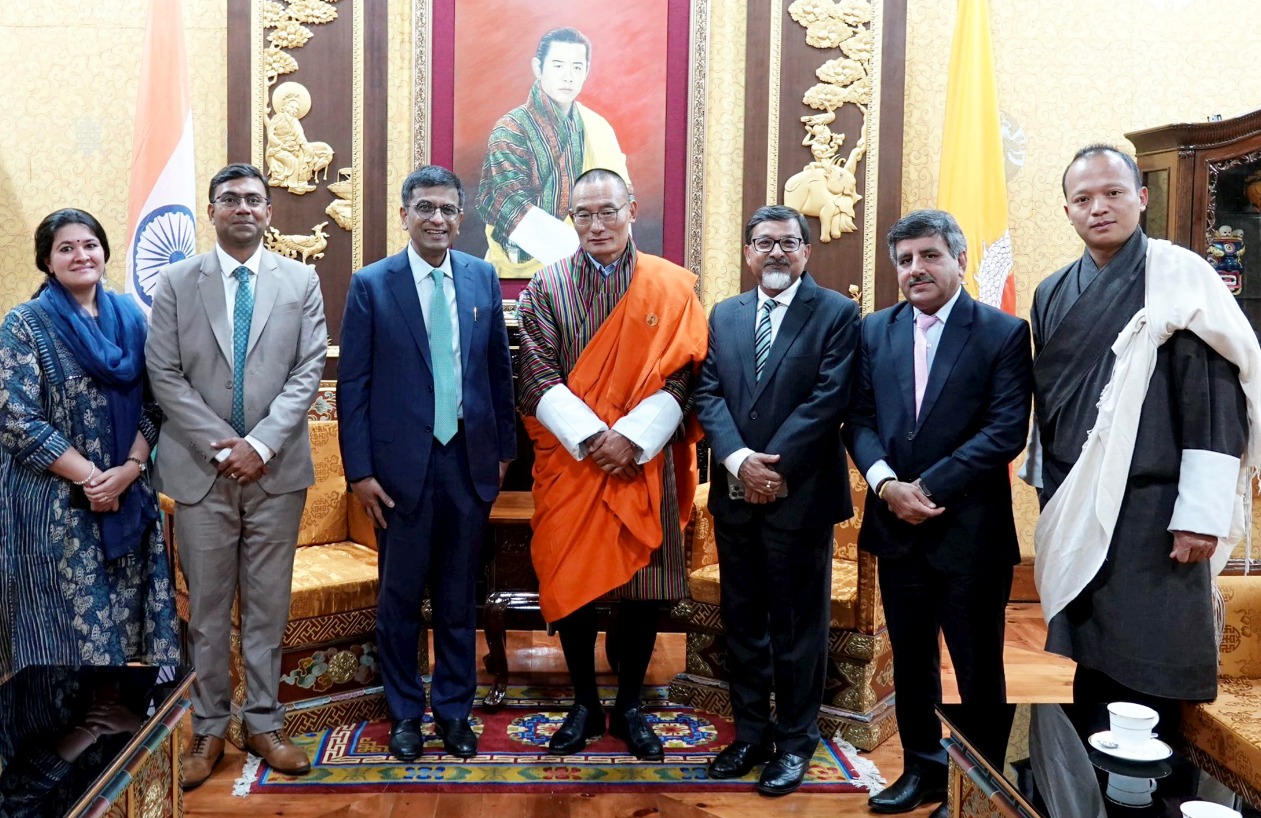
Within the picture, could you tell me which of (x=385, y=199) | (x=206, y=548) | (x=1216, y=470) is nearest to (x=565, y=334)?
(x=206, y=548)

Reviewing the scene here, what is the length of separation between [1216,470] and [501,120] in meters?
3.07

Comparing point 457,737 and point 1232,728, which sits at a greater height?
point 1232,728

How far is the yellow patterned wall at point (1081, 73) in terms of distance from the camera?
449 cm

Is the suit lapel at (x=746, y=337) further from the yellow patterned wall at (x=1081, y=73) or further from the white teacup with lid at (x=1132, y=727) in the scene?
the yellow patterned wall at (x=1081, y=73)

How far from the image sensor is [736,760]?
2.81m

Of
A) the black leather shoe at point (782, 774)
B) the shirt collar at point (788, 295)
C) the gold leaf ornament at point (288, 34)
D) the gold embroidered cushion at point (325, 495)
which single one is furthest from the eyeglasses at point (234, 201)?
the black leather shoe at point (782, 774)

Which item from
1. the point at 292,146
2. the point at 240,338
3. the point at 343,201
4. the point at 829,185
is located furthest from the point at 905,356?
the point at 292,146

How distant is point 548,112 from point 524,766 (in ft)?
8.68

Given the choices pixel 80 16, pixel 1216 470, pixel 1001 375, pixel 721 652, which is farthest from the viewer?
pixel 80 16

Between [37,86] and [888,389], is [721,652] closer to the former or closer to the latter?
[888,389]

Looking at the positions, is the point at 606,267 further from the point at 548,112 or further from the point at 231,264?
the point at 548,112

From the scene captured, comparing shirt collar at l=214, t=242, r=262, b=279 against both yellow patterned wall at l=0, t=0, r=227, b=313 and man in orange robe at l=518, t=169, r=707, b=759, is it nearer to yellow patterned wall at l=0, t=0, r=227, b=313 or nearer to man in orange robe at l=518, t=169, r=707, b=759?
man in orange robe at l=518, t=169, r=707, b=759

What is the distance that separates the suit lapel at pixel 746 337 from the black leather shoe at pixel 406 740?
50.1 inches

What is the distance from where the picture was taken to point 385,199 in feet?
14.3
